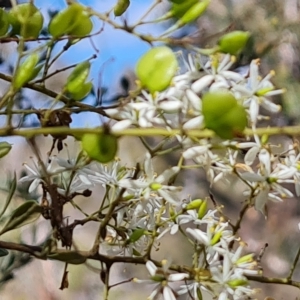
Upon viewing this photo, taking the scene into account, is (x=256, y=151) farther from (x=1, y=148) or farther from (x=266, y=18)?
(x=266, y=18)

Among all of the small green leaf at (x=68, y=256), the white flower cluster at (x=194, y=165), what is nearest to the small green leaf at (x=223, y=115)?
the white flower cluster at (x=194, y=165)

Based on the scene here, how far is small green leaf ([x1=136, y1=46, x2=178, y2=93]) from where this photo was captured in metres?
0.20

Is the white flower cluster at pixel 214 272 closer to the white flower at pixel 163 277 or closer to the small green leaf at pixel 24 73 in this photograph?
the white flower at pixel 163 277

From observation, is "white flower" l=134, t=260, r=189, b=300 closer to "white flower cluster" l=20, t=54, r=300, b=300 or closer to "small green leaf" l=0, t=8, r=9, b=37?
"white flower cluster" l=20, t=54, r=300, b=300

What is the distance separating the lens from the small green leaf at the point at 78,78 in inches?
9.6

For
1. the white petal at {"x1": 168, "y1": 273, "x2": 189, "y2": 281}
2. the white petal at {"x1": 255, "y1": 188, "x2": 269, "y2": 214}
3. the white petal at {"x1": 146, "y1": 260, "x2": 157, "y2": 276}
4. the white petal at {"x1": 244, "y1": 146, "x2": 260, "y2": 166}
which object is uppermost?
the white petal at {"x1": 244, "y1": 146, "x2": 260, "y2": 166}

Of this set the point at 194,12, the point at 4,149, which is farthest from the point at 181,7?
the point at 4,149

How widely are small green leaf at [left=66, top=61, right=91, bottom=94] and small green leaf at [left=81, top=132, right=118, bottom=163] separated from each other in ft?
0.17

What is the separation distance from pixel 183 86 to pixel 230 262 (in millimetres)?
114

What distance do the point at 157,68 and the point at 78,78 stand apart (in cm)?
6

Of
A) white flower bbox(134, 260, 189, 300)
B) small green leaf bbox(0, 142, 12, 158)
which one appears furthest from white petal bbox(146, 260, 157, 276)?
small green leaf bbox(0, 142, 12, 158)

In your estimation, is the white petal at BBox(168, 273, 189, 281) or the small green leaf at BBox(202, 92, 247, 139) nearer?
the small green leaf at BBox(202, 92, 247, 139)

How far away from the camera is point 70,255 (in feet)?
0.85

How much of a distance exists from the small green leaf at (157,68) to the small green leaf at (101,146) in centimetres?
3
